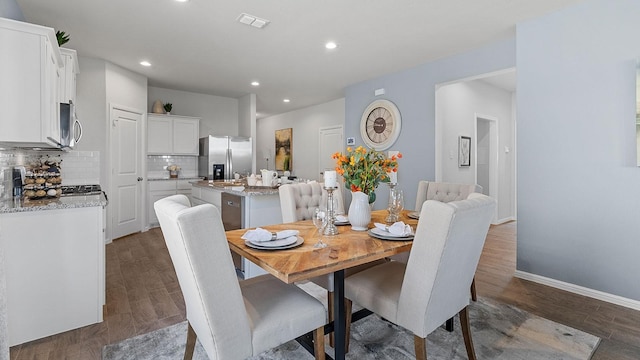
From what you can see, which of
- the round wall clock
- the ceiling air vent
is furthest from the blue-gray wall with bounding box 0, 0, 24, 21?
the round wall clock

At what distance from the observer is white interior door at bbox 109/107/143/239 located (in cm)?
463

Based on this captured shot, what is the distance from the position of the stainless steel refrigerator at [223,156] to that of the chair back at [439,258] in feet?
17.0

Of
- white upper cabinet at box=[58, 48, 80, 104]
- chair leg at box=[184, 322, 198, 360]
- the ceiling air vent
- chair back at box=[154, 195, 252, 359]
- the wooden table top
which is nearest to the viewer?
chair back at box=[154, 195, 252, 359]

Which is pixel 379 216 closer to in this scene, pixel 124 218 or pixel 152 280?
pixel 152 280

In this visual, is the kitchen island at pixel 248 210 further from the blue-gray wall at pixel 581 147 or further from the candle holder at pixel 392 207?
the blue-gray wall at pixel 581 147

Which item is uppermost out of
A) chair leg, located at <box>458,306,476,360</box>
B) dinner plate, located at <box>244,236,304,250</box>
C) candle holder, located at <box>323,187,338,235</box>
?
candle holder, located at <box>323,187,338,235</box>

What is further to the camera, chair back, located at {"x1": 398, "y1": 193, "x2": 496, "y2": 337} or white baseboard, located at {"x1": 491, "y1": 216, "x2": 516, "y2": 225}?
white baseboard, located at {"x1": 491, "y1": 216, "x2": 516, "y2": 225}

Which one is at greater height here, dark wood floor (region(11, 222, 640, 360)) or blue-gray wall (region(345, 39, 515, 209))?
blue-gray wall (region(345, 39, 515, 209))

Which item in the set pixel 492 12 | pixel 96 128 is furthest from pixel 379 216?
pixel 96 128

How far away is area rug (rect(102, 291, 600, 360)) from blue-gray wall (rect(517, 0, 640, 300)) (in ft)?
3.09

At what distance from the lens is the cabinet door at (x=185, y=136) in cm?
593

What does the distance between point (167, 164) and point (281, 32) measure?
12.9 ft

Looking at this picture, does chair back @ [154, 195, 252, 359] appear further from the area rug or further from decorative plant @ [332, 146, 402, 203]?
decorative plant @ [332, 146, 402, 203]

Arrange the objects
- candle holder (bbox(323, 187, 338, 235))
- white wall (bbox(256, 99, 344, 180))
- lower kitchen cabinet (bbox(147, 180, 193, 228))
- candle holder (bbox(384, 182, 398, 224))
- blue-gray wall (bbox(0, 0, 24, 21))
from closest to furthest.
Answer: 1. candle holder (bbox(323, 187, 338, 235))
2. candle holder (bbox(384, 182, 398, 224))
3. blue-gray wall (bbox(0, 0, 24, 21))
4. lower kitchen cabinet (bbox(147, 180, 193, 228))
5. white wall (bbox(256, 99, 344, 180))
